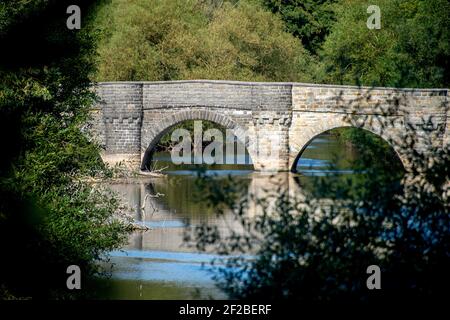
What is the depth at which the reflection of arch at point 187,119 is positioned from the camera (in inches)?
1528

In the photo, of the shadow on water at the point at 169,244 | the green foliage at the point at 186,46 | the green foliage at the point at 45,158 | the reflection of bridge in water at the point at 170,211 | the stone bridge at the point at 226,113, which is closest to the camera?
the green foliage at the point at 45,158

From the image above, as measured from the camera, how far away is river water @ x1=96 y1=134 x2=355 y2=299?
20.1m

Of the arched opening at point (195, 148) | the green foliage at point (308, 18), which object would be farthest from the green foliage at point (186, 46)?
the green foliage at point (308, 18)

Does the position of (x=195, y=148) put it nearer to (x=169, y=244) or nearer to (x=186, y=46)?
(x=186, y=46)

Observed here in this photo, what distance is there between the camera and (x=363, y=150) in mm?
12438

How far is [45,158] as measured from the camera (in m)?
19.0

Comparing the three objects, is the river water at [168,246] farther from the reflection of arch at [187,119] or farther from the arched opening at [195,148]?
the arched opening at [195,148]

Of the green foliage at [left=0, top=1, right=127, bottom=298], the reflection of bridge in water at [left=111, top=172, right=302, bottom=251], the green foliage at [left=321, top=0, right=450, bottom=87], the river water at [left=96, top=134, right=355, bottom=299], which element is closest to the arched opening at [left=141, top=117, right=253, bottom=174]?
the river water at [left=96, top=134, right=355, bottom=299]

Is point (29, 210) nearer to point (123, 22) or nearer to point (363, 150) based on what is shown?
point (363, 150)

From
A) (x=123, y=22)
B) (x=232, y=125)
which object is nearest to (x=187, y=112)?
(x=232, y=125)

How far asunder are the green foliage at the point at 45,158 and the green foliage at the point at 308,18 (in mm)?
36836

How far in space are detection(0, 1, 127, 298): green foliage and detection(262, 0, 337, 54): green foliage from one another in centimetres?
3684

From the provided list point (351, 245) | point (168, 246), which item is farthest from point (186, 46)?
point (351, 245)

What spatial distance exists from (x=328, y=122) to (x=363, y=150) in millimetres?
25693
